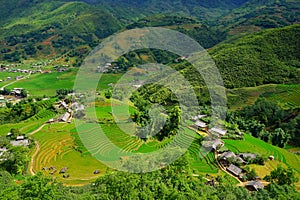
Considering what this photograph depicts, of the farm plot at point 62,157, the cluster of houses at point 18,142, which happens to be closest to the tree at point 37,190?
the farm plot at point 62,157

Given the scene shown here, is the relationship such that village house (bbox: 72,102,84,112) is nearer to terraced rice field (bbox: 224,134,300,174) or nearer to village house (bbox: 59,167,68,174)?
village house (bbox: 59,167,68,174)

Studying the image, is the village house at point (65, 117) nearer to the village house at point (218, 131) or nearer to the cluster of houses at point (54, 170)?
the cluster of houses at point (54, 170)

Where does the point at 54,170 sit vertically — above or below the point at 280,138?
above

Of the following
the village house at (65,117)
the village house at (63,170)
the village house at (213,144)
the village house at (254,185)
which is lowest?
the village house at (65,117)

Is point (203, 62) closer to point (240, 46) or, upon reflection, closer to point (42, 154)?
point (240, 46)

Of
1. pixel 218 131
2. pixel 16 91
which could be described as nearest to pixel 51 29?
pixel 16 91

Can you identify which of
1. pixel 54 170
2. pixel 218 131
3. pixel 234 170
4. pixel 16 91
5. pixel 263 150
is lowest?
pixel 16 91

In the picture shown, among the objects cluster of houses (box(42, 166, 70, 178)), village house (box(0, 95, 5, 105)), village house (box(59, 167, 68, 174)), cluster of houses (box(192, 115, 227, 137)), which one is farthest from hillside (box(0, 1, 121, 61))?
village house (box(59, 167, 68, 174))

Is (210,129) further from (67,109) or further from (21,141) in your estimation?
(21,141)
